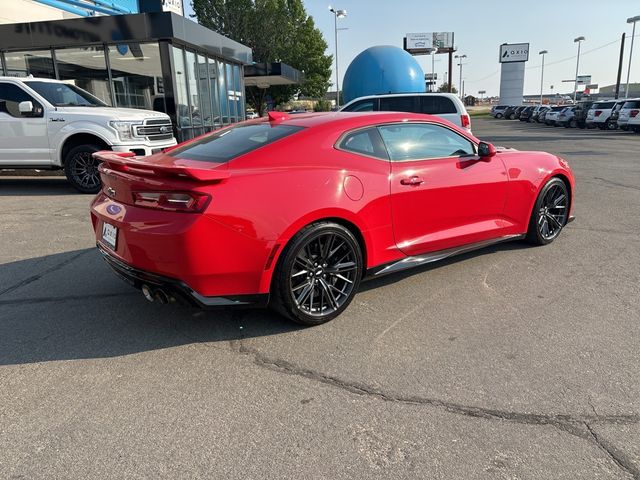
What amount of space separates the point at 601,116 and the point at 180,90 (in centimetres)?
2539

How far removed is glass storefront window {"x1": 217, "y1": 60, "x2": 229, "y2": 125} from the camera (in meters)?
18.5

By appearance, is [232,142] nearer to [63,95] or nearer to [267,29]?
[63,95]

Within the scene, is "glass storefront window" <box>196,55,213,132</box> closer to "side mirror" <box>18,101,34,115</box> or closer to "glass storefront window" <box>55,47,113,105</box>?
"glass storefront window" <box>55,47,113,105</box>

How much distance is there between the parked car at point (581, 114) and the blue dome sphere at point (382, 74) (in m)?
15.8

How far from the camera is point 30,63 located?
14852 millimetres

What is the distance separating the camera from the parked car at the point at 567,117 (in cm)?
3428

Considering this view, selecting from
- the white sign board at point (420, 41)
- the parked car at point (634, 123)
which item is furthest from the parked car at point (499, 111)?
the parked car at point (634, 123)

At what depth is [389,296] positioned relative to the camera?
4.21m

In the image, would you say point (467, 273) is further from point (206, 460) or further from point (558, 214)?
point (206, 460)

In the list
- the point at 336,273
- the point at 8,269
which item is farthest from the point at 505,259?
the point at 8,269

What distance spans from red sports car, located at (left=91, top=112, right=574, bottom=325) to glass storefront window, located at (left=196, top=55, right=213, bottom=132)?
1305 centimetres

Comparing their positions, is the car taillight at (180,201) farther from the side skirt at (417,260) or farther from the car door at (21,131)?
the car door at (21,131)

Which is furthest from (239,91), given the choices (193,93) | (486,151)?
(486,151)

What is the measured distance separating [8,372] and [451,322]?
2.97 m
